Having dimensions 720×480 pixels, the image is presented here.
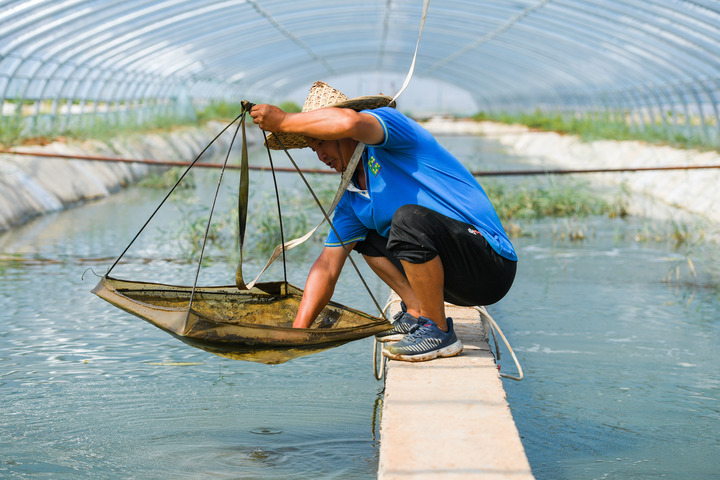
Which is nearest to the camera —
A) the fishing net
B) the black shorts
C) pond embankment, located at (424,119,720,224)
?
the fishing net

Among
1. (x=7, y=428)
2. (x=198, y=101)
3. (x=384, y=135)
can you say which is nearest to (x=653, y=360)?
(x=384, y=135)

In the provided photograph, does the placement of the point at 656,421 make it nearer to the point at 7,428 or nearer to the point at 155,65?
the point at 7,428

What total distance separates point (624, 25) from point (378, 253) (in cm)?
1193

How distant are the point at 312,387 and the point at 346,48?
24.8 m

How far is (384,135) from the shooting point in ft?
10.6

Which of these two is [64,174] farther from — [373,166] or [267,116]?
[267,116]

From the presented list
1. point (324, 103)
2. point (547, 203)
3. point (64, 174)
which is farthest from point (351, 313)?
point (64, 174)

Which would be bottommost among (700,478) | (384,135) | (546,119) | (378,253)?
(700,478)

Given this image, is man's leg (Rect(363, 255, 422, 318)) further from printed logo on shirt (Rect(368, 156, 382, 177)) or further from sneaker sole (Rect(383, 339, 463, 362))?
printed logo on shirt (Rect(368, 156, 382, 177))

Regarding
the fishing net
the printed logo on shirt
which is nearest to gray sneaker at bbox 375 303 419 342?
the fishing net

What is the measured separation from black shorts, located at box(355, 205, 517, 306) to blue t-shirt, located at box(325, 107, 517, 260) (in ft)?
0.16

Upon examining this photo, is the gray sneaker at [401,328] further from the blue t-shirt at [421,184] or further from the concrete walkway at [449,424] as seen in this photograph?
the blue t-shirt at [421,184]

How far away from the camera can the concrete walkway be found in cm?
238

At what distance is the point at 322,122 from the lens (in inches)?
123
